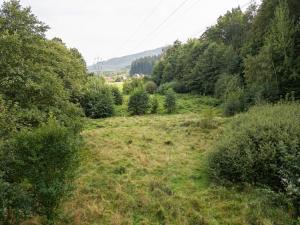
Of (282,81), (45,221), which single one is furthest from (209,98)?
(45,221)

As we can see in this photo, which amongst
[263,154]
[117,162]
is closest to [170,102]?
[117,162]

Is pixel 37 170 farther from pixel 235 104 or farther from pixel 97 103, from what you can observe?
pixel 97 103

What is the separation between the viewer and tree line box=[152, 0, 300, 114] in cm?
2770

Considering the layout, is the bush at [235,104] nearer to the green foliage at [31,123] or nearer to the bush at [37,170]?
the green foliage at [31,123]

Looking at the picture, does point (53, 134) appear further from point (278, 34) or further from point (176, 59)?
point (176, 59)

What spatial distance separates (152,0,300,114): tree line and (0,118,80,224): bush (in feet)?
60.0

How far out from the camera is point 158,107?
46375 mm

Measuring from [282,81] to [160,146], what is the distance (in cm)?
1586

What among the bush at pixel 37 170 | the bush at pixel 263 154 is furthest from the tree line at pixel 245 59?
the bush at pixel 37 170

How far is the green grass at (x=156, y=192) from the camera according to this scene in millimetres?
10281

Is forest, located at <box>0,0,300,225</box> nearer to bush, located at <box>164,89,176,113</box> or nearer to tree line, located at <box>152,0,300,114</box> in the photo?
tree line, located at <box>152,0,300,114</box>

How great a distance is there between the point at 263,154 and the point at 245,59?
2561 centimetres

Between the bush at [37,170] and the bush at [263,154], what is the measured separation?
26.1 feet

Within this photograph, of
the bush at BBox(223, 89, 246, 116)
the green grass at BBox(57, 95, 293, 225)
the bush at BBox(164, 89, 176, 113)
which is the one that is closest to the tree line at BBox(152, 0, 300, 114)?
the bush at BBox(223, 89, 246, 116)
